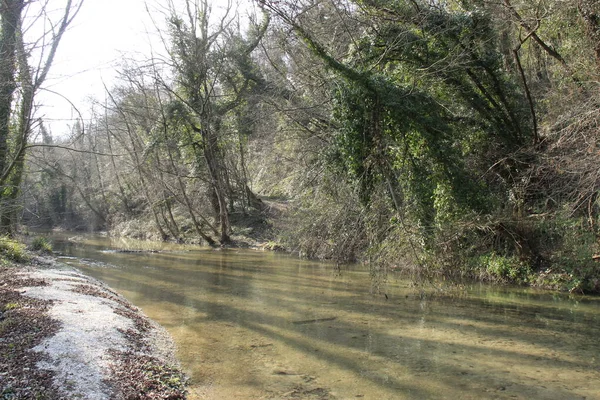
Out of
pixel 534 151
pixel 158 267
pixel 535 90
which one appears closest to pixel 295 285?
pixel 158 267

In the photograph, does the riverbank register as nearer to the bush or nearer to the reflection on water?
the reflection on water

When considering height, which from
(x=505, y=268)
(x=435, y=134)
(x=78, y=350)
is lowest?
(x=78, y=350)

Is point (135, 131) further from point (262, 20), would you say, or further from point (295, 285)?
point (295, 285)

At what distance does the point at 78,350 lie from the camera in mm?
6430

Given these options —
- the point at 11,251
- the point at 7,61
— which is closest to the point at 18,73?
the point at 7,61

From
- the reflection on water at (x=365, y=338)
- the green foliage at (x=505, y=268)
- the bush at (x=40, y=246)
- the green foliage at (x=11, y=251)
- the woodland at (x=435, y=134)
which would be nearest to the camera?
the reflection on water at (x=365, y=338)

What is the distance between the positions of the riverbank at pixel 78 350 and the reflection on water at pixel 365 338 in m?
0.59

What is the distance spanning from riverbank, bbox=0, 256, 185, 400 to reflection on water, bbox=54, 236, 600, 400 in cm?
59

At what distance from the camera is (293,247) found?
74.2ft

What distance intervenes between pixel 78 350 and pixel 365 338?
4997mm

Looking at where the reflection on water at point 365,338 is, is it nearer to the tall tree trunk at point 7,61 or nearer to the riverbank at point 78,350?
the riverbank at point 78,350

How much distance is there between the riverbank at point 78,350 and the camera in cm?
538

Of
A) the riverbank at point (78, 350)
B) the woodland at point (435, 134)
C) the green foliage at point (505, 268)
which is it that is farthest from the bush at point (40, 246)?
the green foliage at point (505, 268)

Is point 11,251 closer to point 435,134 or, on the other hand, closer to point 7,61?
point 7,61
